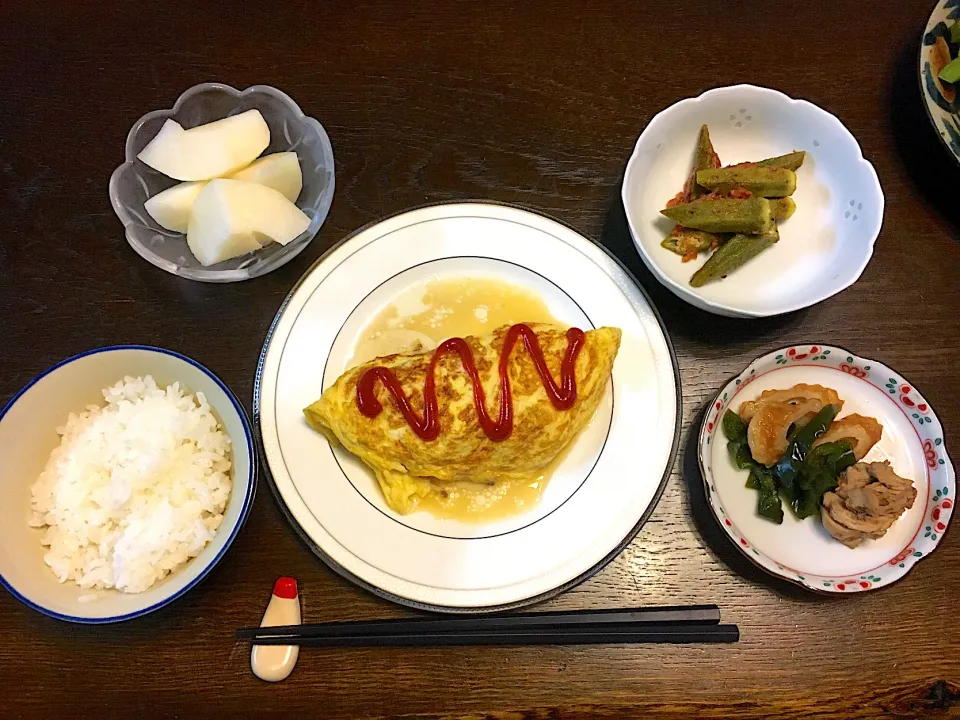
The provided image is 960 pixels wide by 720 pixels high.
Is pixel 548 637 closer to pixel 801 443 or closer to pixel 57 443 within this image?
pixel 801 443

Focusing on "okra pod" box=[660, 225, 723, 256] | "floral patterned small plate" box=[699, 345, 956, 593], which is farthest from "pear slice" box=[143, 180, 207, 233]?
"floral patterned small plate" box=[699, 345, 956, 593]

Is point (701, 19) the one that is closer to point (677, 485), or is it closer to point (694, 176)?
point (694, 176)

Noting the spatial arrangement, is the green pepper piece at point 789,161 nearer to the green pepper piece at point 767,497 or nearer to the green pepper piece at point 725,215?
the green pepper piece at point 725,215

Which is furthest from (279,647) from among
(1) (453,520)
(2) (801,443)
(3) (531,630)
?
(2) (801,443)

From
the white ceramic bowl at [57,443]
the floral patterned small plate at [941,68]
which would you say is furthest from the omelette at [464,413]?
the floral patterned small plate at [941,68]

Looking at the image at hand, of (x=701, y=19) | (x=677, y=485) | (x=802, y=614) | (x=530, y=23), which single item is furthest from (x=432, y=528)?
(x=701, y=19)

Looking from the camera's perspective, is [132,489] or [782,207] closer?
[132,489]
